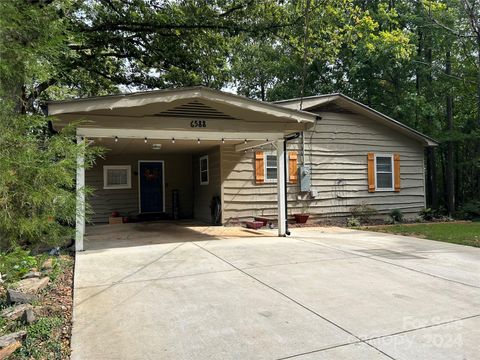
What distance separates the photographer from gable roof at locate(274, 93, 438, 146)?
444 inches

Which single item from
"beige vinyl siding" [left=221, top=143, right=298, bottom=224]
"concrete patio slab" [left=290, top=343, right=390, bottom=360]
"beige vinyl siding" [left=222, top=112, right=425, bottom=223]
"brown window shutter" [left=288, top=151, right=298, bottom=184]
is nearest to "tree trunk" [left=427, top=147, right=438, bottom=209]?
"beige vinyl siding" [left=222, top=112, right=425, bottom=223]

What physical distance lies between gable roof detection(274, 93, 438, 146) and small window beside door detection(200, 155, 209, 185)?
118 inches

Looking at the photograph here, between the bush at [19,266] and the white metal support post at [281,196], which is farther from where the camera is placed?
the white metal support post at [281,196]

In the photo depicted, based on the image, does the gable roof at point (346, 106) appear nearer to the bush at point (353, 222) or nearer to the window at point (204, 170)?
the window at point (204, 170)

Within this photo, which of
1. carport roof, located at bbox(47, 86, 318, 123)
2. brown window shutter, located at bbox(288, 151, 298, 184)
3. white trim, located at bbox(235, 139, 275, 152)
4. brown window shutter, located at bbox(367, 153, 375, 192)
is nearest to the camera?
carport roof, located at bbox(47, 86, 318, 123)

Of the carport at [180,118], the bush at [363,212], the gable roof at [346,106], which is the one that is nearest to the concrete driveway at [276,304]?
the carport at [180,118]

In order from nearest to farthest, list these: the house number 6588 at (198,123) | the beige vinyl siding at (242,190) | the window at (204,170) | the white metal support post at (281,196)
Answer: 1. the house number 6588 at (198,123)
2. the white metal support post at (281,196)
3. the beige vinyl siding at (242,190)
4. the window at (204,170)

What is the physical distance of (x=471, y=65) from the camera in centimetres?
1598

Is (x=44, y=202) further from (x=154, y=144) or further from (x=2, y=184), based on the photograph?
(x=154, y=144)

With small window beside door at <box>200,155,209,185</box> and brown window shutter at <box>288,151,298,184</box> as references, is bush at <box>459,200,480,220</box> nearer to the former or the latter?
brown window shutter at <box>288,151,298,184</box>

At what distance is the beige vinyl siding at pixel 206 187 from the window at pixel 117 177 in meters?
2.22

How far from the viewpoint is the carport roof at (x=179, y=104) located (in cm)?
630

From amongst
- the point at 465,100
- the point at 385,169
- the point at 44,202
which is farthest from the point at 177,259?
the point at 465,100

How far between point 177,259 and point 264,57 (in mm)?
18720
